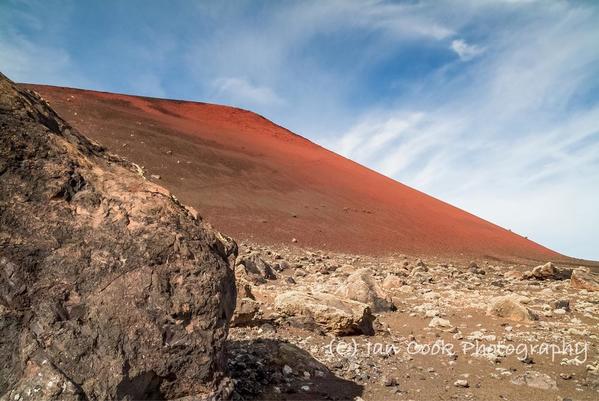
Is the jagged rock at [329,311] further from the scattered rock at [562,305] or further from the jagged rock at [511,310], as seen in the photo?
the scattered rock at [562,305]

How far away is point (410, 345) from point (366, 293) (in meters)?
1.49

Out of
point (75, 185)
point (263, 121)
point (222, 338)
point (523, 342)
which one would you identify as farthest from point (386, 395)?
point (263, 121)

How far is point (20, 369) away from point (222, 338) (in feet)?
3.13

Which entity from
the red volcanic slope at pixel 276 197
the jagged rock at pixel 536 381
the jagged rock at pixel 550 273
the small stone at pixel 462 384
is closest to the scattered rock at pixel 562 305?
the jagged rock at pixel 536 381

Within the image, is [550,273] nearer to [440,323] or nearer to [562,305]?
[562,305]

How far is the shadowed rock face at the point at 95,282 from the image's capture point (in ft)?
6.67

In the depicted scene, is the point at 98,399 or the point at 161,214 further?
the point at 161,214

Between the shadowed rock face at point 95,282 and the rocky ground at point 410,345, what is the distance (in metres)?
0.82

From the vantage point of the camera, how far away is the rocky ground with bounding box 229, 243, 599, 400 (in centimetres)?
359

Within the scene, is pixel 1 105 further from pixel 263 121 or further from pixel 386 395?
pixel 263 121

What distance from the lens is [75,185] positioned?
2469mm

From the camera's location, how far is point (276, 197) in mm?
18969

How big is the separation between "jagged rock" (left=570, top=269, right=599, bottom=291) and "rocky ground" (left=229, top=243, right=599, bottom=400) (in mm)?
587

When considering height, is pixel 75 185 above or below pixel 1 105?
below
